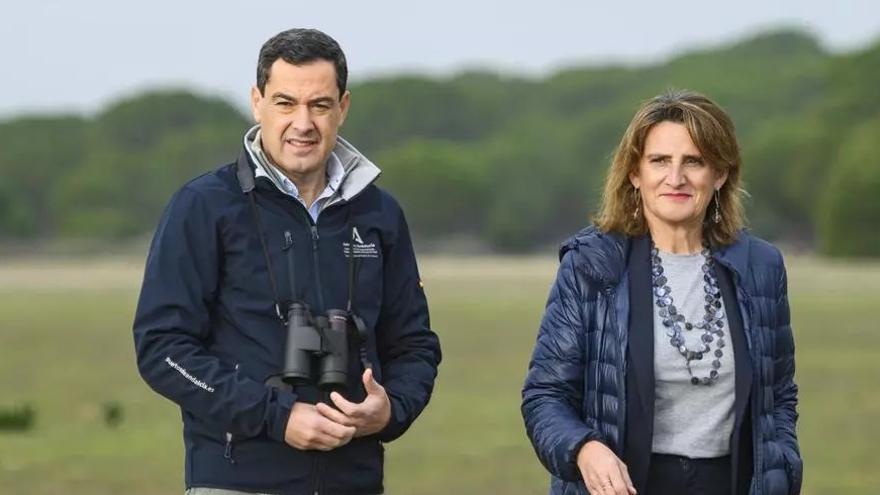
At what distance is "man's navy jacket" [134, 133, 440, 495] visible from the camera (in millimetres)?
4648

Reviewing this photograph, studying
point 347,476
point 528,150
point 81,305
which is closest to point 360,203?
point 347,476

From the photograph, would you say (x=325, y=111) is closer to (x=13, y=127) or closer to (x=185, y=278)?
(x=185, y=278)

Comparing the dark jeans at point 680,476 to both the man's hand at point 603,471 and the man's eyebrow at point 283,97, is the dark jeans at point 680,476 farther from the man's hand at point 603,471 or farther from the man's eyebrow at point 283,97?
the man's eyebrow at point 283,97

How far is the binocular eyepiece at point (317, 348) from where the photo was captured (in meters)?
4.57

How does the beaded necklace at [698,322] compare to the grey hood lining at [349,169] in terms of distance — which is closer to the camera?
the beaded necklace at [698,322]

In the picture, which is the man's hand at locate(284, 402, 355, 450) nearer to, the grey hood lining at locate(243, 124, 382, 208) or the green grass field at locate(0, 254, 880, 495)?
the grey hood lining at locate(243, 124, 382, 208)

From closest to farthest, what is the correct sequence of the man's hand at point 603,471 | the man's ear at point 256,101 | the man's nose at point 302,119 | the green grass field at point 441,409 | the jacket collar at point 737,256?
the man's hand at point 603,471, the jacket collar at point 737,256, the man's nose at point 302,119, the man's ear at point 256,101, the green grass field at point 441,409

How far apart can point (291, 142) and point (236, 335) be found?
0.48 metres

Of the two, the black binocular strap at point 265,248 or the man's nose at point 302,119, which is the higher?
the man's nose at point 302,119

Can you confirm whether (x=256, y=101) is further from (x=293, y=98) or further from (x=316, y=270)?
(x=316, y=270)

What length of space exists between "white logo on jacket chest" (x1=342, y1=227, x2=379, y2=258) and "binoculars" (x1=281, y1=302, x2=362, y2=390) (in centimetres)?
18

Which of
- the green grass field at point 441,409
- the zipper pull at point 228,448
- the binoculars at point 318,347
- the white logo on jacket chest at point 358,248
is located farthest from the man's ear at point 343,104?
the green grass field at point 441,409

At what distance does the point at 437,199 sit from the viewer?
139 m

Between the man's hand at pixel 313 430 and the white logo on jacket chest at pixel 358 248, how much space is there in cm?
41
